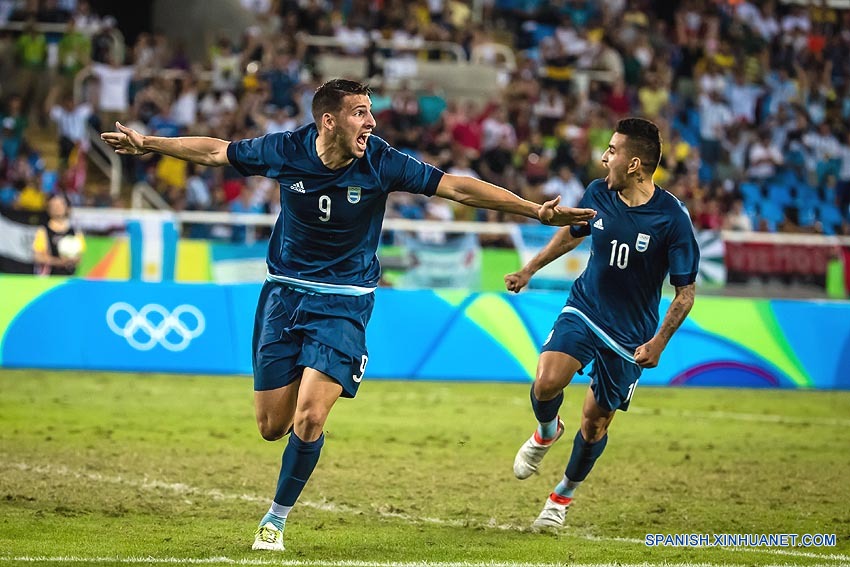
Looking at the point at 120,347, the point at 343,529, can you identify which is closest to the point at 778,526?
the point at 343,529

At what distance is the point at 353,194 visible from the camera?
24.5 feet

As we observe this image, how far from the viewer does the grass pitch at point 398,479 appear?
7.35 m

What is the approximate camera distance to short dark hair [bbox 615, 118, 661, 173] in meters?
8.29

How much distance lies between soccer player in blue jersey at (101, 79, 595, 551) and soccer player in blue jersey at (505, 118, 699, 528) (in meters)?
0.88

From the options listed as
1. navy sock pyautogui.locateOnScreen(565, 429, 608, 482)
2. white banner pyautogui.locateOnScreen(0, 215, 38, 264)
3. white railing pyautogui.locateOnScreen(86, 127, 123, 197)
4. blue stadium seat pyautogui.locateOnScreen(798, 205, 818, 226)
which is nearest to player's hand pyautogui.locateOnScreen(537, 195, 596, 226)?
navy sock pyautogui.locateOnScreen(565, 429, 608, 482)

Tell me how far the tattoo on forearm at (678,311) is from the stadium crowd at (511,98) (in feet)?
48.4

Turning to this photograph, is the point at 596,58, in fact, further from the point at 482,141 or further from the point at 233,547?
the point at 233,547

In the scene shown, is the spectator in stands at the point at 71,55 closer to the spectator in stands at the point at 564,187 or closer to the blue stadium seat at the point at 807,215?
the spectator in stands at the point at 564,187

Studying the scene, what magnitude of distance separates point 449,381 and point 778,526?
8.61 metres

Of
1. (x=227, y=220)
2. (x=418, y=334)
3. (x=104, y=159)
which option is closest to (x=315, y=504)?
(x=418, y=334)

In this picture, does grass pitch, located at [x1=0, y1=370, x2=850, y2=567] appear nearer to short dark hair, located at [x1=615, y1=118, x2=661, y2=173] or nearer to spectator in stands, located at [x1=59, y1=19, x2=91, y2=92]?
short dark hair, located at [x1=615, y1=118, x2=661, y2=173]

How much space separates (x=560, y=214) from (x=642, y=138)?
112cm

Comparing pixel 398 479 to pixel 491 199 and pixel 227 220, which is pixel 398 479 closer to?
pixel 491 199

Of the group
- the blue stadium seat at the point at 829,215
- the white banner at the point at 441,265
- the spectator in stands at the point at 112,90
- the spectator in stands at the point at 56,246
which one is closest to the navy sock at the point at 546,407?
the spectator in stands at the point at 56,246
